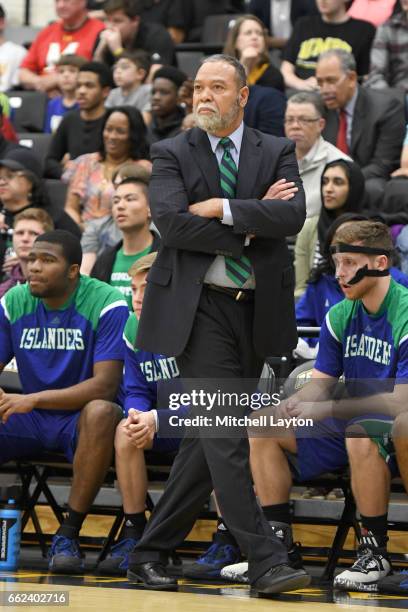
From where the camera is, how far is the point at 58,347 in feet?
21.2

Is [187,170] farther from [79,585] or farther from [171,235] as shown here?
[79,585]

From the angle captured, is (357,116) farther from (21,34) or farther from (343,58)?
(21,34)

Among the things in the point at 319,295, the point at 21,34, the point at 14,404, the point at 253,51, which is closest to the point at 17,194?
the point at 253,51

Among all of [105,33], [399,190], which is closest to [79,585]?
[399,190]

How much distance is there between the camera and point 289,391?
6117 millimetres

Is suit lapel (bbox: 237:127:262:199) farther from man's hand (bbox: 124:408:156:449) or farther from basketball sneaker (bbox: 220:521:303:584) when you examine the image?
basketball sneaker (bbox: 220:521:303:584)

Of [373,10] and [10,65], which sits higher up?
[373,10]

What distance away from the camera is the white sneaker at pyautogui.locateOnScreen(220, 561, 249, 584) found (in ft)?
18.5

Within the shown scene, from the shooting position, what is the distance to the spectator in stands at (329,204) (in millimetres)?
8016

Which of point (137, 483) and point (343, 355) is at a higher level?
point (343, 355)

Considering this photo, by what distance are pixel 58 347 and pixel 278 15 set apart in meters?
6.22

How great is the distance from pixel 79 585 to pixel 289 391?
1381mm

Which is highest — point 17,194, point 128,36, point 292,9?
point 292,9

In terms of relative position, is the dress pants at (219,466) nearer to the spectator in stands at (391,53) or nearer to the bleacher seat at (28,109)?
the spectator in stands at (391,53)
